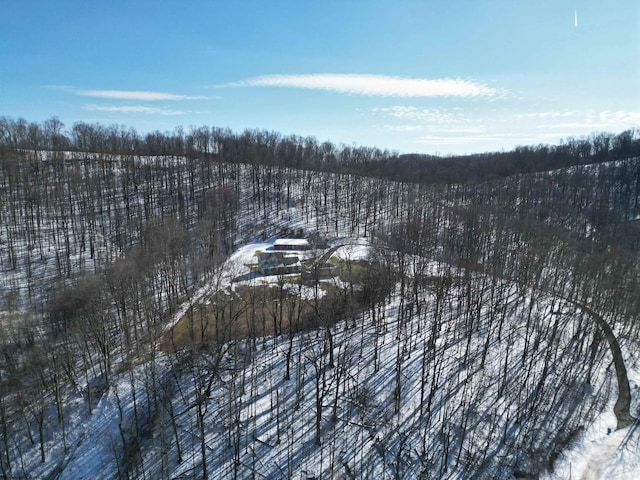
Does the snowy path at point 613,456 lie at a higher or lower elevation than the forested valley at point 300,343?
lower

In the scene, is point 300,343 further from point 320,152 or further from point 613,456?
point 320,152

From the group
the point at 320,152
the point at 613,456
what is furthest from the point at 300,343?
the point at 320,152

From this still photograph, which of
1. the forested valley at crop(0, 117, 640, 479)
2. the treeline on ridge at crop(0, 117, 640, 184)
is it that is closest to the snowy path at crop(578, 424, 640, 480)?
the forested valley at crop(0, 117, 640, 479)

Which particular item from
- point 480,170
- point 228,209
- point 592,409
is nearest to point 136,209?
point 228,209

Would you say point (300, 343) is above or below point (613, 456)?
above

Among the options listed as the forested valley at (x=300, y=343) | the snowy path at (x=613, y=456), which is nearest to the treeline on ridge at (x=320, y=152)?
the forested valley at (x=300, y=343)

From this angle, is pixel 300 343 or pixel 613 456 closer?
pixel 613 456

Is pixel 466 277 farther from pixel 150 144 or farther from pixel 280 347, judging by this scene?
pixel 150 144

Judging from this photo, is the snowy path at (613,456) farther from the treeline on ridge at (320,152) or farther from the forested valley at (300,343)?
the treeline on ridge at (320,152)

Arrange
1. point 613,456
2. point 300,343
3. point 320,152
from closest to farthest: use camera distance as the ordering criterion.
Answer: point 613,456 < point 300,343 < point 320,152

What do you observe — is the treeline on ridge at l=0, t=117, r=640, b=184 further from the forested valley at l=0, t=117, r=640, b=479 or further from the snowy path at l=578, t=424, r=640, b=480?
the snowy path at l=578, t=424, r=640, b=480
